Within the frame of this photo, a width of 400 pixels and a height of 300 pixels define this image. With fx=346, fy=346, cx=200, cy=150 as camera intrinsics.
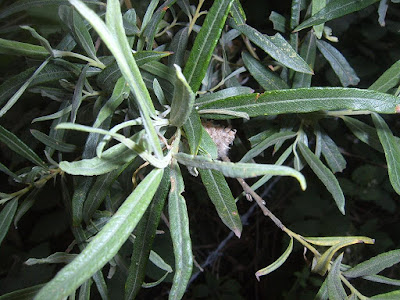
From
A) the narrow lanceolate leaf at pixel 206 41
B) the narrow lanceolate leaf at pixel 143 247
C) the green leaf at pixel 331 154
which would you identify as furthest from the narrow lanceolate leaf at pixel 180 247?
the green leaf at pixel 331 154

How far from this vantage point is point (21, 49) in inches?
23.9

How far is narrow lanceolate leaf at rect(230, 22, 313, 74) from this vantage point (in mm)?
688

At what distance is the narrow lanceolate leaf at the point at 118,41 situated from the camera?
1.14 ft

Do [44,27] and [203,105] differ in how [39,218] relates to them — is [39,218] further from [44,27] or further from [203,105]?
[203,105]

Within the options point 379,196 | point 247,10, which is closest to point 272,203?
point 379,196

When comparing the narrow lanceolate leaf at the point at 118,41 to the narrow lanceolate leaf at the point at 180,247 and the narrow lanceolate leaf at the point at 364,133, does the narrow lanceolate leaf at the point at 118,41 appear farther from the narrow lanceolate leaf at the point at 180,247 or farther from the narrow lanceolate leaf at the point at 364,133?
the narrow lanceolate leaf at the point at 364,133

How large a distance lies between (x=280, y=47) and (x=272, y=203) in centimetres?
150

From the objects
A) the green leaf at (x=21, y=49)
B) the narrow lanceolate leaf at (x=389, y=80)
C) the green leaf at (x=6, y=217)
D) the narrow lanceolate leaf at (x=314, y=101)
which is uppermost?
the green leaf at (x=21, y=49)

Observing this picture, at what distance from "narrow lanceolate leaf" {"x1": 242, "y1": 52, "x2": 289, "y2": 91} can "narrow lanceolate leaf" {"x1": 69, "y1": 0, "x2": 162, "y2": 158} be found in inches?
15.5

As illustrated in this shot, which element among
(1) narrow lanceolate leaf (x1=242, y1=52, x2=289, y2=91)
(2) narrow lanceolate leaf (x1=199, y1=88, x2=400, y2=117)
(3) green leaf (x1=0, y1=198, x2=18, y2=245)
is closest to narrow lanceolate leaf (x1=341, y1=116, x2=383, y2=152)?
(1) narrow lanceolate leaf (x1=242, y1=52, x2=289, y2=91)

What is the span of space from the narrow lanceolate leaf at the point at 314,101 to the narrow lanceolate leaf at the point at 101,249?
213mm

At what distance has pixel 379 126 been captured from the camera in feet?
2.44

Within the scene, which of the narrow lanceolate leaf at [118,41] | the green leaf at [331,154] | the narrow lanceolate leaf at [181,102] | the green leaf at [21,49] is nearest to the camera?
the narrow lanceolate leaf at [118,41]

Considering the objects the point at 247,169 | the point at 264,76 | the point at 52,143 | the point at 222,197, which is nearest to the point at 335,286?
the point at 222,197
